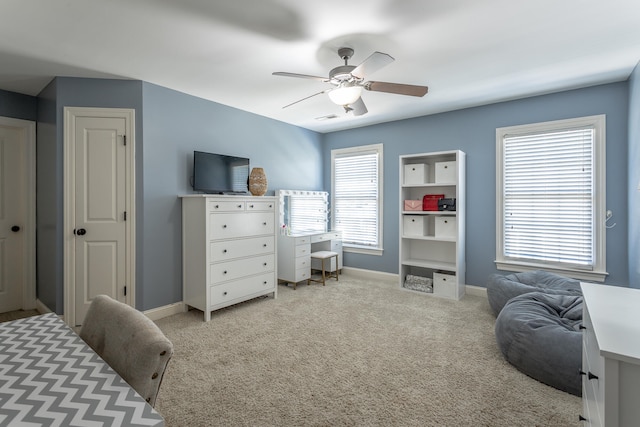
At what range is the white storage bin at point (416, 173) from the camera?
4384 mm

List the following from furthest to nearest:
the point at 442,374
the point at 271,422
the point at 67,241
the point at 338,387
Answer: the point at 67,241, the point at 442,374, the point at 338,387, the point at 271,422

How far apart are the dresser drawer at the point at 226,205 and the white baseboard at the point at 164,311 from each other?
1.21 metres

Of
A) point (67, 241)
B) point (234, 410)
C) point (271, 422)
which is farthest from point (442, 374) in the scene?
point (67, 241)

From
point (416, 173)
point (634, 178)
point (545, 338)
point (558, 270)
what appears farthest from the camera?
point (416, 173)

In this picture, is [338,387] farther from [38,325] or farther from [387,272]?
[387,272]

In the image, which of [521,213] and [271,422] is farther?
[521,213]

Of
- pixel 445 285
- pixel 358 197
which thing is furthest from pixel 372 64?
pixel 358 197

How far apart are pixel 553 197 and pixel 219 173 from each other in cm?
402

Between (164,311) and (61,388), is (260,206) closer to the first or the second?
(164,311)

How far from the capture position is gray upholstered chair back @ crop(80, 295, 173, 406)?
97 cm

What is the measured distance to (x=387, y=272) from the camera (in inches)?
196

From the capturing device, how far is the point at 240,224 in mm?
3686

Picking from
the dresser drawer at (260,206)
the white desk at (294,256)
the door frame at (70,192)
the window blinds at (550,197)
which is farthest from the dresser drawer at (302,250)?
the window blinds at (550,197)

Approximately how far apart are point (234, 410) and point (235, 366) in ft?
1.71
